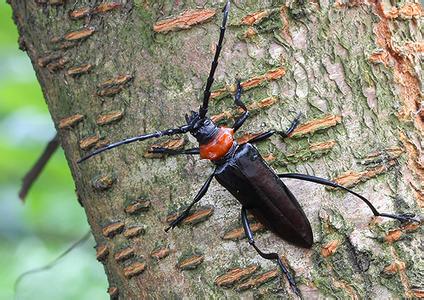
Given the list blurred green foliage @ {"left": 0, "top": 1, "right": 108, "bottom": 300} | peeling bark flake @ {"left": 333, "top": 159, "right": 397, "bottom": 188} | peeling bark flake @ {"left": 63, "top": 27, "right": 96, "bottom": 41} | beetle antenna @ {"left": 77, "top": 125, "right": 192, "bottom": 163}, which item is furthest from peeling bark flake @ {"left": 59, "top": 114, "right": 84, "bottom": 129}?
blurred green foliage @ {"left": 0, "top": 1, "right": 108, "bottom": 300}

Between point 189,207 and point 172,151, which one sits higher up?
point 172,151

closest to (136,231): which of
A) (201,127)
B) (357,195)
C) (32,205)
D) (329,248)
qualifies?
(201,127)

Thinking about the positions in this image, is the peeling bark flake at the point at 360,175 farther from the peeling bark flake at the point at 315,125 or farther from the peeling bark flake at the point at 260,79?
the peeling bark flake at the point at 260,79

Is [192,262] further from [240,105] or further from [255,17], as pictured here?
[255,17]

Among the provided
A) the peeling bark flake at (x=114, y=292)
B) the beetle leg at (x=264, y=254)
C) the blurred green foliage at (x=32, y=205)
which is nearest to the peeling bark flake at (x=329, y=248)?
the beetle leg at (x=264, y=254)

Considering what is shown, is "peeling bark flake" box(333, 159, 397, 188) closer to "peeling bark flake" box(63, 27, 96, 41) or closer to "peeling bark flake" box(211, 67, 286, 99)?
"peeling bark flake" box(211, 67, 286, 99)

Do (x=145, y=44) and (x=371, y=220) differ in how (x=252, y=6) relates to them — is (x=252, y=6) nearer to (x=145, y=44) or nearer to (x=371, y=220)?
(x=145, y=44)

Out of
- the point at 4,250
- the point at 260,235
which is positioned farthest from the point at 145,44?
the point at 4,250
